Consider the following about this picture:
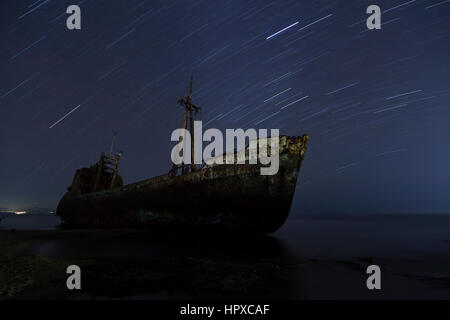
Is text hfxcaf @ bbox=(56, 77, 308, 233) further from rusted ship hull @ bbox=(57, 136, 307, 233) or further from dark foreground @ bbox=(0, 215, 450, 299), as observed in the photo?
dark foreground @ bbox=(0, 215, 450, 299)

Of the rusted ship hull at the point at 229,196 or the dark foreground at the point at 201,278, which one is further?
the rusted ship hull at the point at 229,196

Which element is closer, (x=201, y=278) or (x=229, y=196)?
(x=201, y=278)

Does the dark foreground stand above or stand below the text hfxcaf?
below

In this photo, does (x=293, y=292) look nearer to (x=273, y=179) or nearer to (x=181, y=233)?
(x=273, y=179)

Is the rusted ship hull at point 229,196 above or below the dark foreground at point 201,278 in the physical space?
above

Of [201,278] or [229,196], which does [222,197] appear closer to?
[229,196]

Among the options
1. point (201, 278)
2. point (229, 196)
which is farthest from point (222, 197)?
point (201, 278)

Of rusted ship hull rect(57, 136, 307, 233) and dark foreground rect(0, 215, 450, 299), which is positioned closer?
dark foreground rect(0, 215, 450, 299)

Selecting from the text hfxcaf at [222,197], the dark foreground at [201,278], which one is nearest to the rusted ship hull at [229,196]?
the text hfxcaf at [222,197]

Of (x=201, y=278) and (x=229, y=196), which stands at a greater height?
(x=229, y=196)

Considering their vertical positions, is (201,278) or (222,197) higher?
(222,197)

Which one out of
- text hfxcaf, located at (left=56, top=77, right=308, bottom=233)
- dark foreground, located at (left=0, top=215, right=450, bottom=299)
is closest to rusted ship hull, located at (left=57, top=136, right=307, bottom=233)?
text hfxcaf, located at (left=56, top=77, right=308, bottom=233)

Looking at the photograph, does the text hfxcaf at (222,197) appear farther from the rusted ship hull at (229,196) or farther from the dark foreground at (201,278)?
the dark foreground at (201,278)
